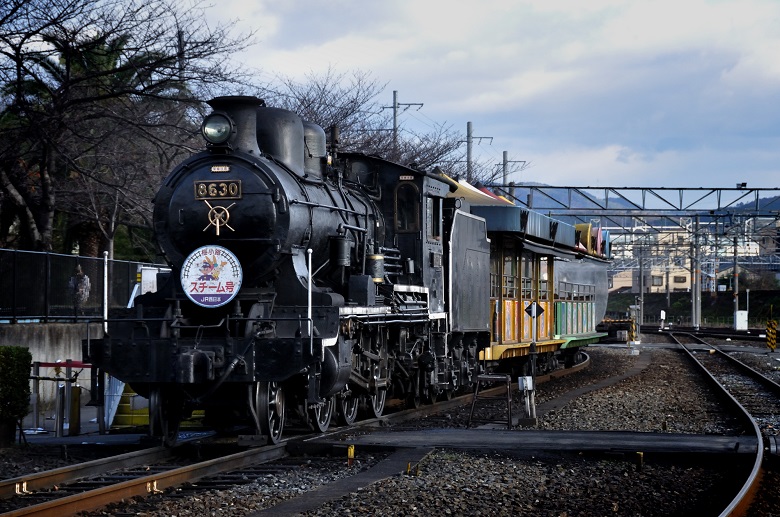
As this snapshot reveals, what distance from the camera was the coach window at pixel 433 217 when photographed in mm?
15094

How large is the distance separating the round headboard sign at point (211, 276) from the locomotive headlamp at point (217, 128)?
1276 millimetres

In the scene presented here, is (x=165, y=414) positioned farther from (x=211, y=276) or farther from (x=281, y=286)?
(x=281, y=286)

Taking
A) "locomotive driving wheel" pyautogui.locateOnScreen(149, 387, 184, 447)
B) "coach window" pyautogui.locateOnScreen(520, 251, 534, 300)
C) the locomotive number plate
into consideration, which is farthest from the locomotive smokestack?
"coach window" pyautogui.locateOnScreen(520, 251, 534, 300)

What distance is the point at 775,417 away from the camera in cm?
1592

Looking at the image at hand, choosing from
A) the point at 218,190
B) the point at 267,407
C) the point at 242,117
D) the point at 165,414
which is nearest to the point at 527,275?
the point at 242,117

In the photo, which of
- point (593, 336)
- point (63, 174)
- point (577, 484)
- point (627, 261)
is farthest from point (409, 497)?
A: point (627, 261)

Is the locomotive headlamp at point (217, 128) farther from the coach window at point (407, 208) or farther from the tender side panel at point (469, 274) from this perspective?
the tender side panel at point (469, 274)

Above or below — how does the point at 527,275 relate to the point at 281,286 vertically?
above

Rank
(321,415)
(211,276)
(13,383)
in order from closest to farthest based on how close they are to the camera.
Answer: (211,276), (13,383), (321,415)

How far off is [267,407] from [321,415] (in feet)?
5.25

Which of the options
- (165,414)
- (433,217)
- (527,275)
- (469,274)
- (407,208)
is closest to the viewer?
(165,414)

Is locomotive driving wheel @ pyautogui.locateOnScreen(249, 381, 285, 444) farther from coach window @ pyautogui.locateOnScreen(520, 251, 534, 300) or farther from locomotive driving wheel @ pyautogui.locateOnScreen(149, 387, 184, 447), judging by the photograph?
coach window @ pyautogui.locateOnScreen(520, 251, 534, 300)

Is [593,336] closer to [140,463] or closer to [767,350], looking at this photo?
[767,350]

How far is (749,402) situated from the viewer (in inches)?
732
